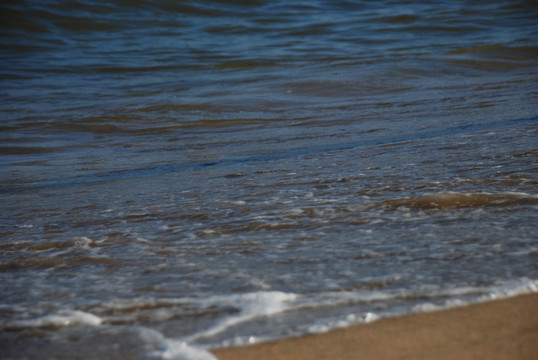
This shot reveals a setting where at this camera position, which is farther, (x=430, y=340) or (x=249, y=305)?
(x=249, y=305)

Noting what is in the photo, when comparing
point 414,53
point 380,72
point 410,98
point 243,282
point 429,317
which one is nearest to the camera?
point 429,317

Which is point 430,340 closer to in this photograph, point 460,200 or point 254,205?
point 460,200

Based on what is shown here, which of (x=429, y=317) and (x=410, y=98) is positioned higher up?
(x=429, y=317)

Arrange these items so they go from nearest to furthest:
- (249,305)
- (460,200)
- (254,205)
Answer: (249,305)
(460,200)
(254,205)

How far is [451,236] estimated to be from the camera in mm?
2010

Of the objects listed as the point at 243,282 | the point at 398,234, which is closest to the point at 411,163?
the point at 398,234

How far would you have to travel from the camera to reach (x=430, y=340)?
4.56 ft

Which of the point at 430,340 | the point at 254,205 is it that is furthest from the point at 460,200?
the point at 430,340

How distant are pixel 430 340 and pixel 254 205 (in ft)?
4.20

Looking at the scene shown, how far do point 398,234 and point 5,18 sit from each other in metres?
11.7

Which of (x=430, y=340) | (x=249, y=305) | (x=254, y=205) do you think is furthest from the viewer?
(x=254, y=205)

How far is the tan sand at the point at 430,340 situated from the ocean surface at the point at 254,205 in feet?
0.18

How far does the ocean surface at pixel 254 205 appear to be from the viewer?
1594 millimetres

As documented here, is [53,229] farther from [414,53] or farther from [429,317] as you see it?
[414,53]
